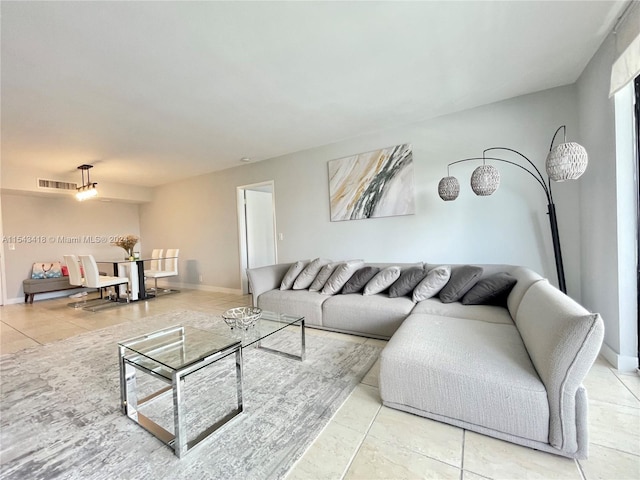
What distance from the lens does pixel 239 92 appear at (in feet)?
8.59

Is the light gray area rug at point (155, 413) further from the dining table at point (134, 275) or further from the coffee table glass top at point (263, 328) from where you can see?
the dining table at point (134, 275)

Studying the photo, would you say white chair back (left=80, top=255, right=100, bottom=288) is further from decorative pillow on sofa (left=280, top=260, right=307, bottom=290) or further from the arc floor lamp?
the arc floor lamp

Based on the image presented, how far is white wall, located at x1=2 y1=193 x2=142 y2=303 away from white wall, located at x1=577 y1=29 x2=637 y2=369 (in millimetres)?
8809

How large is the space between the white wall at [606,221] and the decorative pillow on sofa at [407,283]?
1.43 m

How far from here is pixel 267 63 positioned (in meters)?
2.20

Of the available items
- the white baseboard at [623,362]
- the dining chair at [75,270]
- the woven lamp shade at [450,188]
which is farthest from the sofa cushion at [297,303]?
the dining chair at [75,270]

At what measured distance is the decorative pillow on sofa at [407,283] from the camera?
2.86m

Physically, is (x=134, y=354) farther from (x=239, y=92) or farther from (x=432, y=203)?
(x=432, y=203)

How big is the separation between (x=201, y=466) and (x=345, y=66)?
289cm

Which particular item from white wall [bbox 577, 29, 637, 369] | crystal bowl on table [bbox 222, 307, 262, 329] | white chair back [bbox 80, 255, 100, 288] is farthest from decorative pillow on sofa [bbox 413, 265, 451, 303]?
white chair back [bbox 80, 255, 100, 288]

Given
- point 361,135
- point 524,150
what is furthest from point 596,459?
point 361,135

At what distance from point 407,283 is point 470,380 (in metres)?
1.51

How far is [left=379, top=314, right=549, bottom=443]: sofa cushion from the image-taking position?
4.25 ft

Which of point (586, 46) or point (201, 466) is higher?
point (586, 46)
